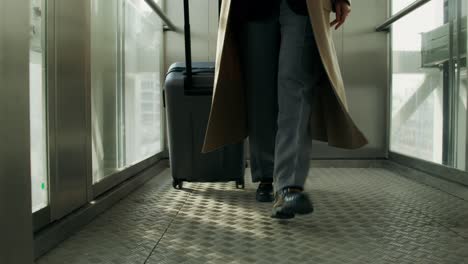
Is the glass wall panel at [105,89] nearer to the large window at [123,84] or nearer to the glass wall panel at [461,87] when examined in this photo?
the large window at [123,84]

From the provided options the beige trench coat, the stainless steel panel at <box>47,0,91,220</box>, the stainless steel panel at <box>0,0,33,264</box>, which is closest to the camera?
the stainless steel panel at <box>0,0,33,264</box>

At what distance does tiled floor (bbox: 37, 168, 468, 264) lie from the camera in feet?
3.84

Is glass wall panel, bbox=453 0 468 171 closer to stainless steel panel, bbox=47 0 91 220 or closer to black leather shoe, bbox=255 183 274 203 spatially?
black leather shoe, bbox=255 183 274 203

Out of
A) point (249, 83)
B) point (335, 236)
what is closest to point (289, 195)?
point (335, 236)

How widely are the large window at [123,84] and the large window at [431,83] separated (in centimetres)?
155

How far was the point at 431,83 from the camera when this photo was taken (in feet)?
7.95

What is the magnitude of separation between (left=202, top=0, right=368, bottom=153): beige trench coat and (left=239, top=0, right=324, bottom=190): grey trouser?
0.18ft

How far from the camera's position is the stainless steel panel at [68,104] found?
4.24 feet

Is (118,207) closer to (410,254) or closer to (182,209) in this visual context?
(182,209)

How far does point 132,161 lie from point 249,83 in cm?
88

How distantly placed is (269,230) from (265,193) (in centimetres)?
45

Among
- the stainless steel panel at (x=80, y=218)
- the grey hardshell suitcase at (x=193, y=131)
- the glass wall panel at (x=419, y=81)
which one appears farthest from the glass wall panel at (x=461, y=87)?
the stainless steel panel at (x=80, y=218)

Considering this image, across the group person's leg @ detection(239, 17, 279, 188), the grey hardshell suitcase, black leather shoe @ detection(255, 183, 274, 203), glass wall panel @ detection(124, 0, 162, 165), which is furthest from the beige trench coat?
glass wall panel @ detection(124, 0, 162, 165)

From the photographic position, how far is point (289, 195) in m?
1.45
